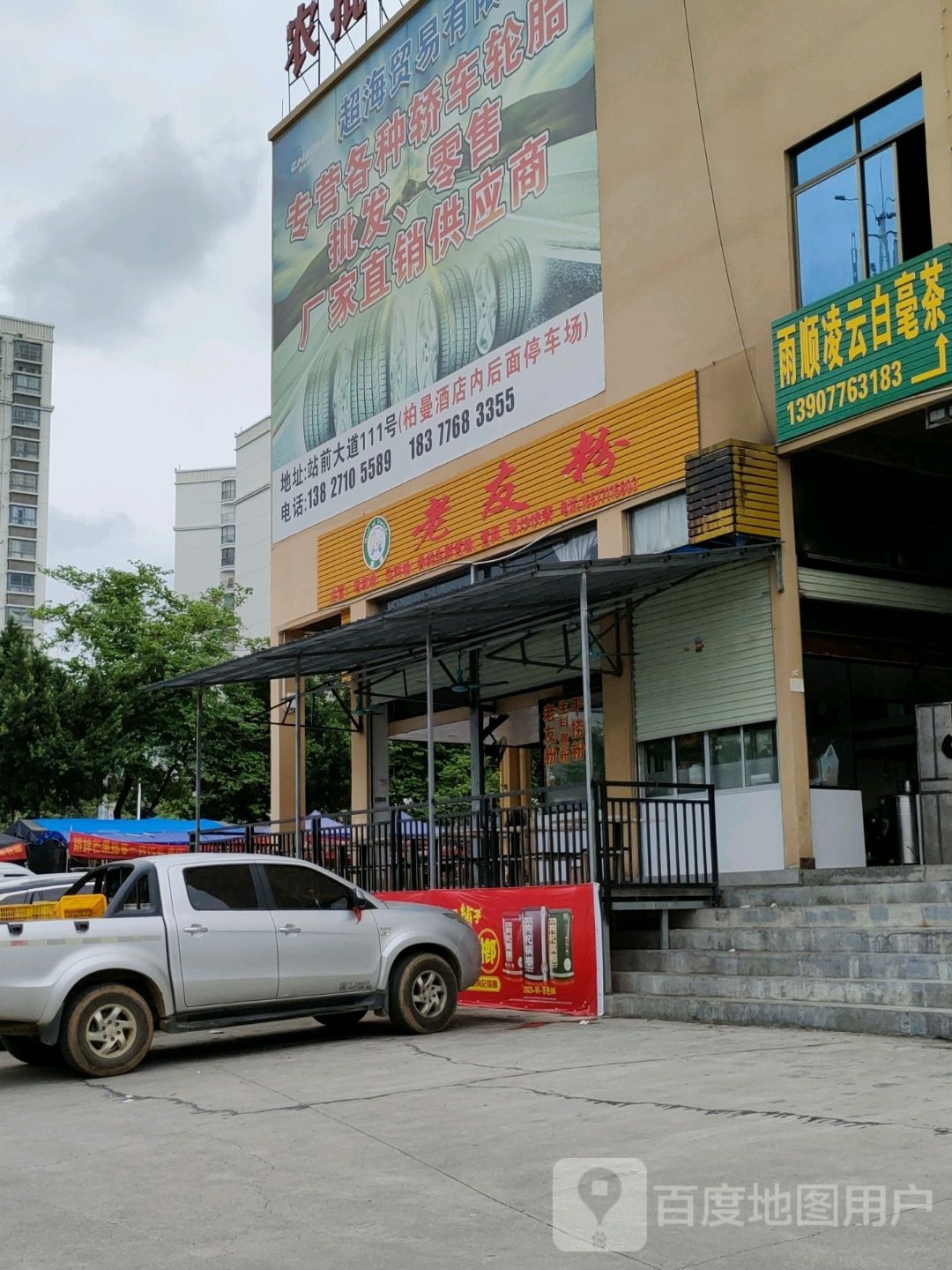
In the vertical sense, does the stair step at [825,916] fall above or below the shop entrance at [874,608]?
below

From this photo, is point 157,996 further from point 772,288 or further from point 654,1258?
point 772,288

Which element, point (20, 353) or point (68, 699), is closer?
point (68, 699)

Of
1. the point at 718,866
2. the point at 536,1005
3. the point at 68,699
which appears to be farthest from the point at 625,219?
the point at 68,699

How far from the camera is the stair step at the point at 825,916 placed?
12.2m

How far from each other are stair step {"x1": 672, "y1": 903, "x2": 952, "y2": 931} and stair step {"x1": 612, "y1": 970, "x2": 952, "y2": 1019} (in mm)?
930

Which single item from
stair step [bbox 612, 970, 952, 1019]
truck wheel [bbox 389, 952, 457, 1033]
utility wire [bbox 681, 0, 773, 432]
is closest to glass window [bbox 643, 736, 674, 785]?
stair step [bbox 612, 970, 952, 1019]

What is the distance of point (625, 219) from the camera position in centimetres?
1803

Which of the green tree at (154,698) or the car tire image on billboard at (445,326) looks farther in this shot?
the green tree at (154,698)

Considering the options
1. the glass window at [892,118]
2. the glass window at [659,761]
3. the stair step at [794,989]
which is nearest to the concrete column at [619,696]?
the glass window at [659,761]

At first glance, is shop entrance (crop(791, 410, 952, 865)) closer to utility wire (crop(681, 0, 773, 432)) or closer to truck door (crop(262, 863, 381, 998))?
utility wire (crop(681, 0, 773, 432))

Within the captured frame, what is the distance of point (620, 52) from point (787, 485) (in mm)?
6649

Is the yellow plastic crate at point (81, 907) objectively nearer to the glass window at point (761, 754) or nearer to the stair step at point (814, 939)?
the stair step at point (814, 939)

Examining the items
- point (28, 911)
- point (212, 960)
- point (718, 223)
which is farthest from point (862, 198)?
point (28, 911)

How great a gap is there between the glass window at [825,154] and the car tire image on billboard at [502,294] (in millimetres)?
4873
